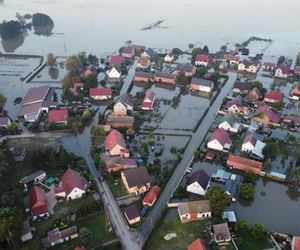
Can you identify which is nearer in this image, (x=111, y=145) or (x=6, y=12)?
(x=111, y=145)

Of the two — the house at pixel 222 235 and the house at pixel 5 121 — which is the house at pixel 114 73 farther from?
the house at pixel 222 235

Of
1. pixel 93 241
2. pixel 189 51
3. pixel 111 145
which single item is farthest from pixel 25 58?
pixel 93 241

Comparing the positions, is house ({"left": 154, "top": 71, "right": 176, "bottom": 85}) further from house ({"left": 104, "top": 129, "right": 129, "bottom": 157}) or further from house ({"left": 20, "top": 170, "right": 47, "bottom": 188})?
house ({"left": 20, "top": 170, "right": 47, "bottom": 188})

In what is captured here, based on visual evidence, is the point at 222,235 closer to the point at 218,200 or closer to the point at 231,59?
the point at 218,200

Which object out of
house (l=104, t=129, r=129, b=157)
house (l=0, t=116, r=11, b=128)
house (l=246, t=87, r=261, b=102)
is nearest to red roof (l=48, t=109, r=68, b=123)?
house (l=0, t=116, r=11, b=128)

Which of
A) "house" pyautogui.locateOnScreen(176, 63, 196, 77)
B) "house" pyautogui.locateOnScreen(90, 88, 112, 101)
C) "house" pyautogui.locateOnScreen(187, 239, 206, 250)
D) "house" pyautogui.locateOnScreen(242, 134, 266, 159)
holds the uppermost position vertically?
"house" pyautogui.locateOnScreen(176, 63, 196, 77)

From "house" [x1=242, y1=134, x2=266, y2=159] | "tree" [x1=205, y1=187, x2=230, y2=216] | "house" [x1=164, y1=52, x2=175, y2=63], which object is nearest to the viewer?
"tree" [x1=205, y1=187, x2=230, y2=216]

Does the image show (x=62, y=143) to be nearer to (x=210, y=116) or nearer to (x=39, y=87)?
(x=39, y=87)
